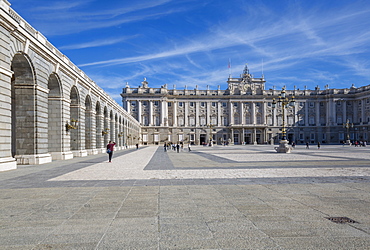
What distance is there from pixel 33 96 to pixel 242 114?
244ft

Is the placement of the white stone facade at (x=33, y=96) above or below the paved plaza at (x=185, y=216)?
above

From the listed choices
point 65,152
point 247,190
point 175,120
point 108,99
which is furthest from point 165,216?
point 175,120

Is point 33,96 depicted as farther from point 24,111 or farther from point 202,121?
point 202,121

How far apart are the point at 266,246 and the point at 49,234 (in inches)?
142

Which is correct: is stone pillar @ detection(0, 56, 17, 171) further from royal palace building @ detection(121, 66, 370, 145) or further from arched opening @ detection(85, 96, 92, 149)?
royal palace building @ detection(121, 66, 370, 145)

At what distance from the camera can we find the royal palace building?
3307 inches

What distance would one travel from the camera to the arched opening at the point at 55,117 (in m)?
22.0

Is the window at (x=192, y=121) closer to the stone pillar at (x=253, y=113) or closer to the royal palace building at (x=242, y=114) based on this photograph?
the royal palace building at (x=242, y=114)

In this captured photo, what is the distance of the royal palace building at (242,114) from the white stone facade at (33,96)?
184ft

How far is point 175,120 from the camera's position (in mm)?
85688

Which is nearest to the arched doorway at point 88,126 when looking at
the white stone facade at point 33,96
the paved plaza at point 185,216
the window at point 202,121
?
the white stone facade at point 33,96

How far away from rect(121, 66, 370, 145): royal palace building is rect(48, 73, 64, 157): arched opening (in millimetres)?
61103

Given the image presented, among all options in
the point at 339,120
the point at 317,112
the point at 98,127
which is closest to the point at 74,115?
the point at 98,127

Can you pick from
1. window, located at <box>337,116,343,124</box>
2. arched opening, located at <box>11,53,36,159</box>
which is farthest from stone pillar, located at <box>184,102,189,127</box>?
arched opening, located at <box>11,53,36,159</box>
